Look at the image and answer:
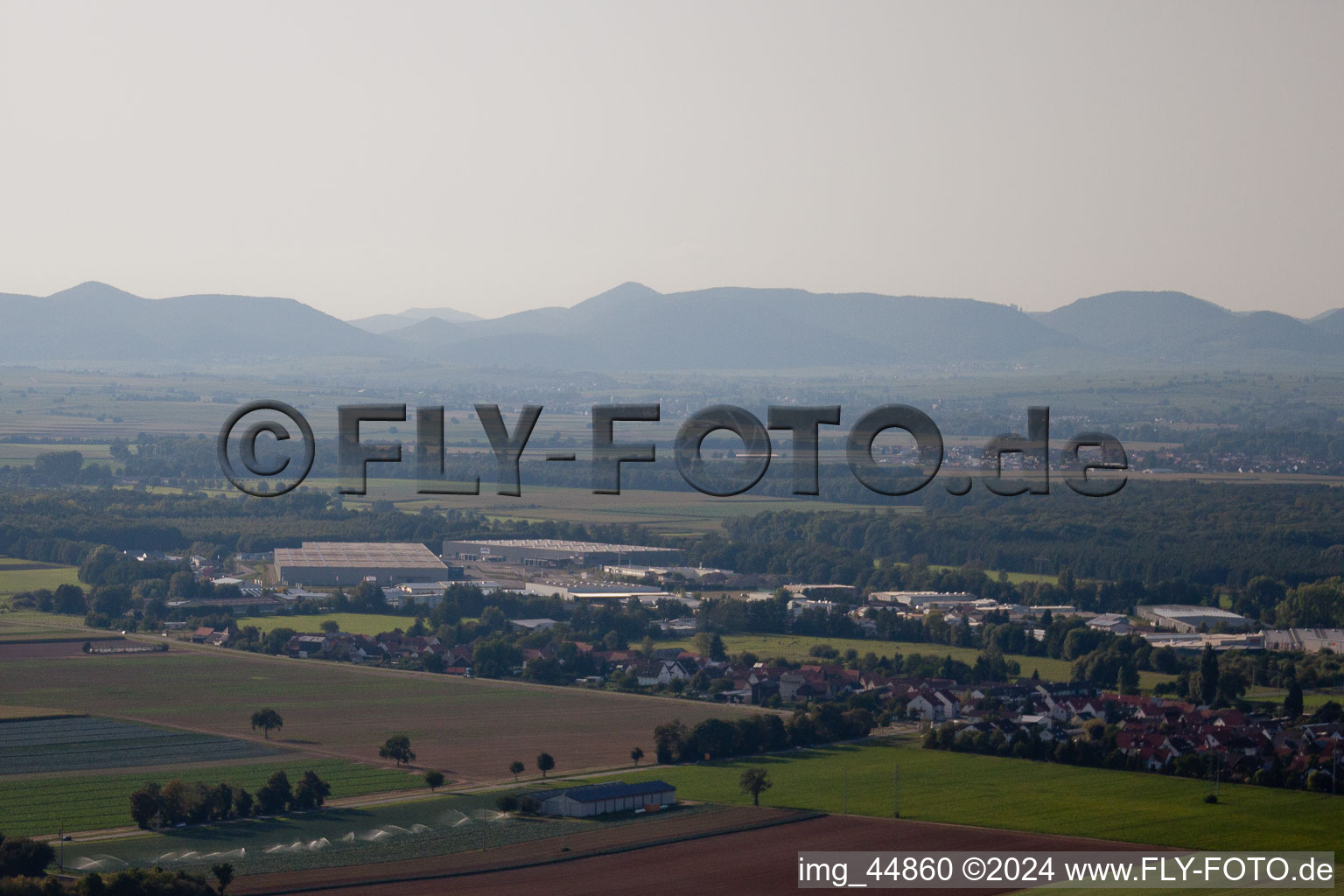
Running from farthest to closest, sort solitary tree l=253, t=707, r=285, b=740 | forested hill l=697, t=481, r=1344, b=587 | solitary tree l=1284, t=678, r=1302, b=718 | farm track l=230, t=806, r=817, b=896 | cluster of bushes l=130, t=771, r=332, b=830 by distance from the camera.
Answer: forested hill l=697, t=481, r=1344, b=587, solitary tree l=1284, t=678, r=1302, b=718, solitary tree l=253, t=707, r=285, b=740, cluster of bushes l=130, t=771, r=332, b=830, farm track l=230, t=806, r=817, b=896

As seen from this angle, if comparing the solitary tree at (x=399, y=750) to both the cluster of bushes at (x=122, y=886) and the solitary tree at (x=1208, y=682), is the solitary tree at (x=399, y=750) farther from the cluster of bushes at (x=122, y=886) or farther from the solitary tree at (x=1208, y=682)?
the solitary tree at (x=1208, y=682)

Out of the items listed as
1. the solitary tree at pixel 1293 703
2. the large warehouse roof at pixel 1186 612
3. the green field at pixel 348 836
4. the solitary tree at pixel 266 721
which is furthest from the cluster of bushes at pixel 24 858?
the large warehouse roof at pixel 1186 612

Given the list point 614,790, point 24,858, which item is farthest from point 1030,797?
point 24,858

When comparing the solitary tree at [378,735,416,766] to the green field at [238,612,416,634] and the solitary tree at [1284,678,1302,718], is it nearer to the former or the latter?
Result: the green field at [238,612,416,634]

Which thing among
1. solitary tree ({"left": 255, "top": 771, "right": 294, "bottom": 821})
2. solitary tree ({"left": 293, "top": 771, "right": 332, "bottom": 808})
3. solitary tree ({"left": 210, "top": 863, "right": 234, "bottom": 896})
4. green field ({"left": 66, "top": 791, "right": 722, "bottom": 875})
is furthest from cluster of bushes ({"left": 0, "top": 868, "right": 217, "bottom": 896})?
solitary tree ({"left": 293, "top": 771, "right": 332, "bottom": 808})

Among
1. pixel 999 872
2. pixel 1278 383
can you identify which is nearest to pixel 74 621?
pixel 999 872

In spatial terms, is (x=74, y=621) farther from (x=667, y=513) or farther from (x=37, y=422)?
(x=37, y=422)
